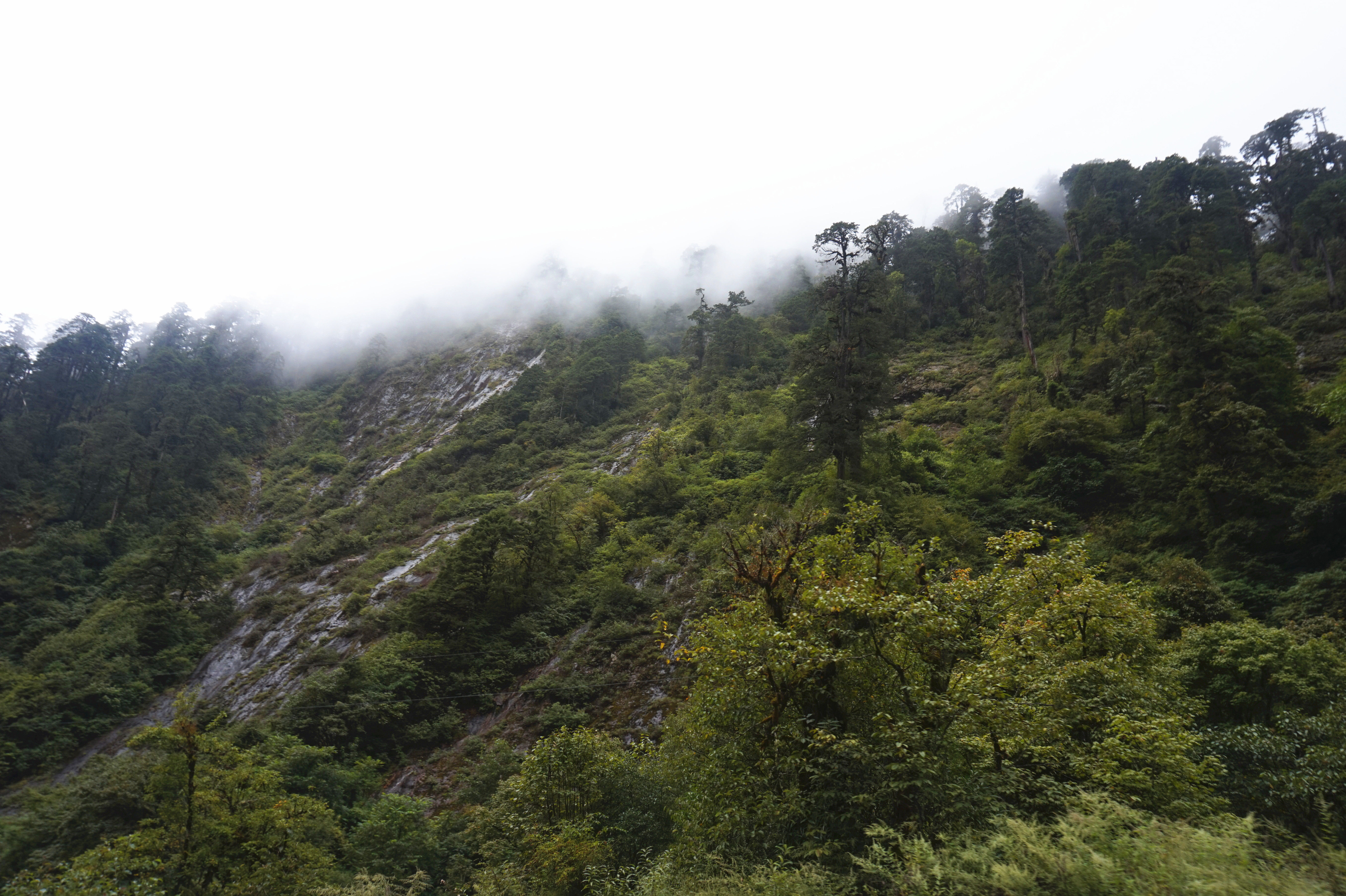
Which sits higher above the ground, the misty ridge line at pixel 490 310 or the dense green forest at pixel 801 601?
the misty ridge line at pixel 490 310

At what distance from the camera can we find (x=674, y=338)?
7231cm

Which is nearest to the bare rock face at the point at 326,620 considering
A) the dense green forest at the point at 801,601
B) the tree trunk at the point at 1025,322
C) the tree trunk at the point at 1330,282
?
the dense green forest at the point at 801,601

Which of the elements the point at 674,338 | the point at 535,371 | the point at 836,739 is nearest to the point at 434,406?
the point at 535,371

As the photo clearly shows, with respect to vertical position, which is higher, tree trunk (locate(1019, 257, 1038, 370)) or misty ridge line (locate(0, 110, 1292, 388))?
misty ridge line (locate(0, 110, 1292, 388))

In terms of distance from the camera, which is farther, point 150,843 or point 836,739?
point 150,843

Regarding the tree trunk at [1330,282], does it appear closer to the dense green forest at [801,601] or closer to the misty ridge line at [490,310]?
the dense green forest at [801,601]

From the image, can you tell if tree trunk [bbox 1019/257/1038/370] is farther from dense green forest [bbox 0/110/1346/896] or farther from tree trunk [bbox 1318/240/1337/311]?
tree trunk [bbox 1318/240/1337/311]

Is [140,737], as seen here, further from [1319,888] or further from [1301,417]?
[1301,417]

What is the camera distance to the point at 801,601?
35.4 ft

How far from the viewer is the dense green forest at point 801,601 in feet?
26.5

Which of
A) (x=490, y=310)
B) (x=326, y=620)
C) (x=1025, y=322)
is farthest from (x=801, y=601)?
(x=490, y=310)

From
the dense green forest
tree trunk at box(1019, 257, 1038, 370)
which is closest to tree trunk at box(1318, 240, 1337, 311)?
the dense green forest

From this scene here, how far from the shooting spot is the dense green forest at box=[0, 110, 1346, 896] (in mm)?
8062

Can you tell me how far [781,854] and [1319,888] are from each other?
17.5 feet
